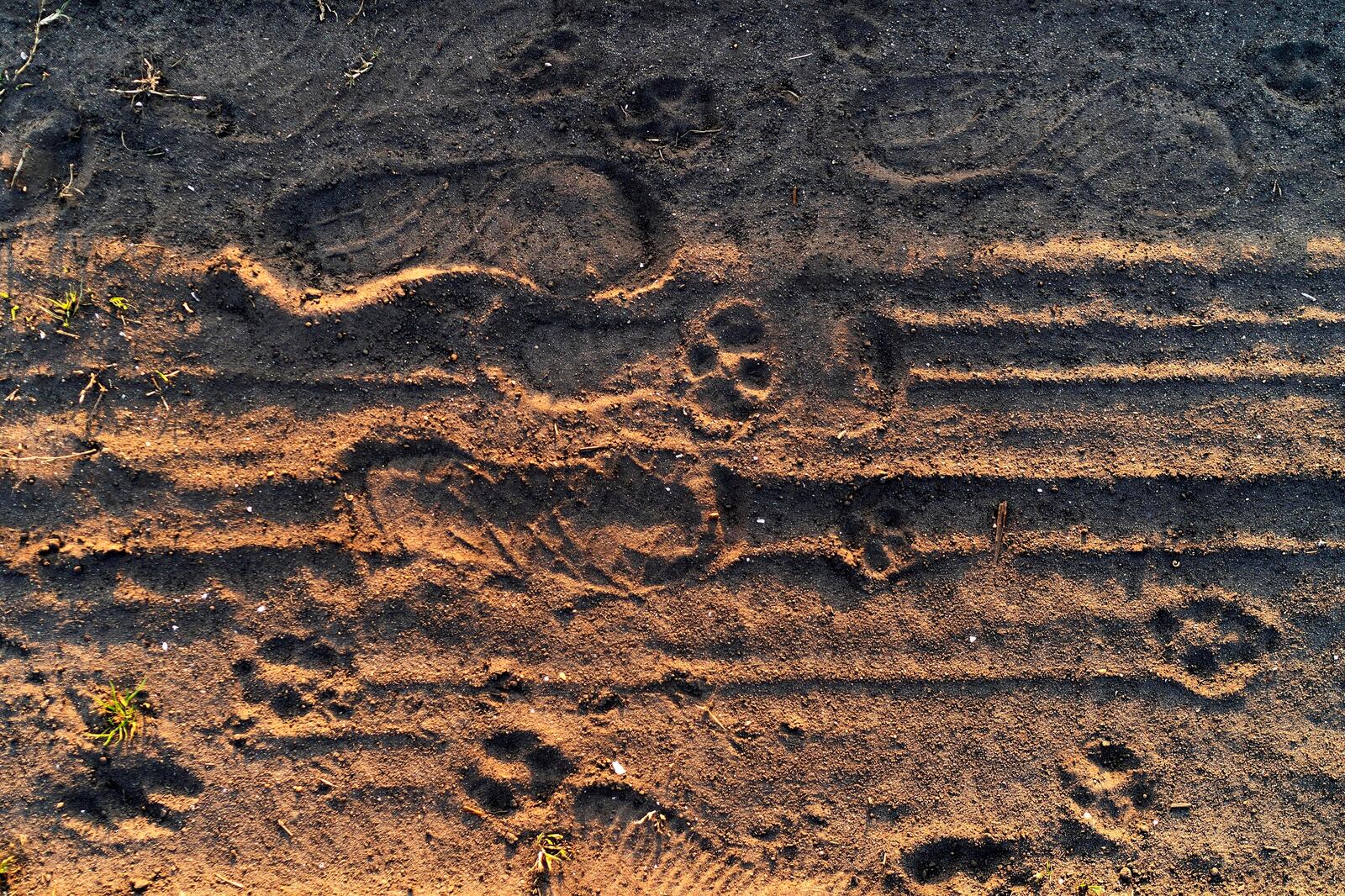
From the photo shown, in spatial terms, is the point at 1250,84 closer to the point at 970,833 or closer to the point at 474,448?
the point at 970,833

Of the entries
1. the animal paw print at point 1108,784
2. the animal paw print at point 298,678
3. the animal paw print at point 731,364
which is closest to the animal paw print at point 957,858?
the animal paw print at point 1108,784

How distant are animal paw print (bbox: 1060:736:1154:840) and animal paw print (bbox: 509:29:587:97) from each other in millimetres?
4058

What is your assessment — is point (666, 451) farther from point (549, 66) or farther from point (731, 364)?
point (549, 66)

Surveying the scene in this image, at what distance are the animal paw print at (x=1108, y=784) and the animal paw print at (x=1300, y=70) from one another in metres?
3.40

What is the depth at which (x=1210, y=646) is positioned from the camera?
3596 mm

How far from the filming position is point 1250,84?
12.5 feet

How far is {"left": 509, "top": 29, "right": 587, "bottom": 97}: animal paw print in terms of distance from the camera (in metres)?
3.69

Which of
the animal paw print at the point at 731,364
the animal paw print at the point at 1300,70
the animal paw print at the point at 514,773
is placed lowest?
the animal paw print at the point at 514,773

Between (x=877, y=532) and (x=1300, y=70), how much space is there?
3.25 m

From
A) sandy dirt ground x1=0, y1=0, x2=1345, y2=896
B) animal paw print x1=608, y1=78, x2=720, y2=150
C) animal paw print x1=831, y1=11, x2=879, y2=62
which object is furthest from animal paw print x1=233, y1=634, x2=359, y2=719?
animal paw print x1=831, y1=11, x2=879, y2=62

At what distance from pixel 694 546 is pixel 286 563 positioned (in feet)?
6.15

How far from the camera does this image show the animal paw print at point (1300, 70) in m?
3.83

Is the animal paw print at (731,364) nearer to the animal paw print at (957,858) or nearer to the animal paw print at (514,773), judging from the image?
the animal paw print at (514,773)

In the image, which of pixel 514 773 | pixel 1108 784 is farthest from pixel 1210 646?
pixel 514 773
